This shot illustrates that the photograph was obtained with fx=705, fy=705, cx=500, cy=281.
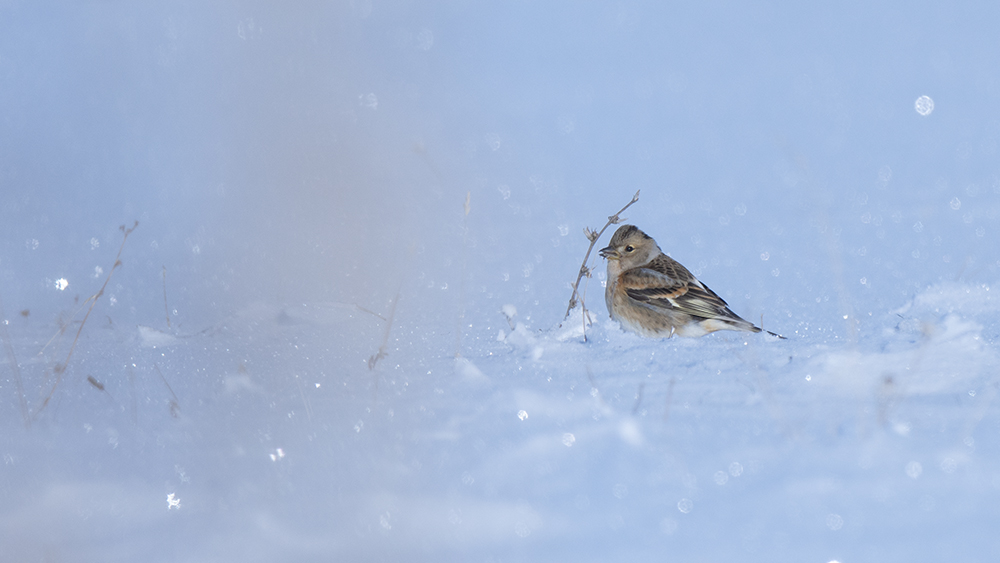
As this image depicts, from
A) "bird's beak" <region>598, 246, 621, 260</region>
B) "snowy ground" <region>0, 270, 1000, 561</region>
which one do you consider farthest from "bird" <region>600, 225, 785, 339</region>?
"snowy ground" <region>0, 270, 1000, 561</region>

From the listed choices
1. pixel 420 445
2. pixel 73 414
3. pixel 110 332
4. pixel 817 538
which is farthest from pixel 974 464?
pixel 110 332

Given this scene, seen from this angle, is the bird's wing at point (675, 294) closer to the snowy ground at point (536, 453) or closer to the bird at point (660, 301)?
the bird at point (660, 301)

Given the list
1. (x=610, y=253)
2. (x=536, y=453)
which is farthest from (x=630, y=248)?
(x=536, y=453)

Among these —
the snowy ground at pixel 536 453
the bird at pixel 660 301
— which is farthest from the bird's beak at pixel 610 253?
the snowy ground at pixel 536 453

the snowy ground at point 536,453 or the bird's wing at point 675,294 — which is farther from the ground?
the bird's wing at point 675,294

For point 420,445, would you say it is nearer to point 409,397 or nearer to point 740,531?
point 409,397

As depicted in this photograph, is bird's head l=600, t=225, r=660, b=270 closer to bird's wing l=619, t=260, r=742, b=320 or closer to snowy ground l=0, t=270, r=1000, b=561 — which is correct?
bird's wing l=619, t=260, r=742, b=320
